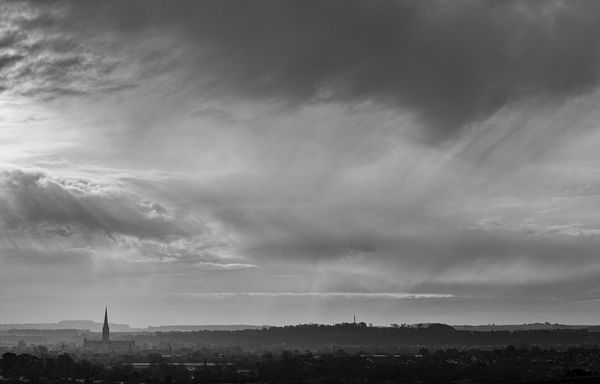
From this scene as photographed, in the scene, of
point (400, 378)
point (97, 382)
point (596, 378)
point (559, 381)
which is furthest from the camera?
point (400, 378)

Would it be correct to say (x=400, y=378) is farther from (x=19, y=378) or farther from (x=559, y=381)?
(x=559, y=381)

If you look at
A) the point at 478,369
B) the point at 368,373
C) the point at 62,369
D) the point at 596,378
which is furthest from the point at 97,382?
the point at 596,378

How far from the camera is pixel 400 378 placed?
18438 centimetres

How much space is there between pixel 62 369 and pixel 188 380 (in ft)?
120

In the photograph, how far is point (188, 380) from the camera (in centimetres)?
17700

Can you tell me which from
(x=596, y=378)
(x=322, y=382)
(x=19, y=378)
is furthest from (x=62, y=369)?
(x=596, y=378)

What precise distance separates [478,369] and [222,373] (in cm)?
5504

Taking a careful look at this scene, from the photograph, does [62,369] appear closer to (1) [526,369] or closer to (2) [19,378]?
(2) [19,378]

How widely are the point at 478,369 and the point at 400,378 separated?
2385cm

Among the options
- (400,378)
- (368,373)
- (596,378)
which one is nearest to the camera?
(596,378)

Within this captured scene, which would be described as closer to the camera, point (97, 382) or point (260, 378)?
point (97, 382)

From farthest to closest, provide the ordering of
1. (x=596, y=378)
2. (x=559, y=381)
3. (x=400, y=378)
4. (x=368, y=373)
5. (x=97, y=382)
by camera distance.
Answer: (x=368, y=373) → (x=400, y=378) → (x=97, y=382) → (x=596, y=378) → (x=559, y=381)

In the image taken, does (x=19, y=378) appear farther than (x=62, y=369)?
No

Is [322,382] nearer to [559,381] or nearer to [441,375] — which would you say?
[441,375]
